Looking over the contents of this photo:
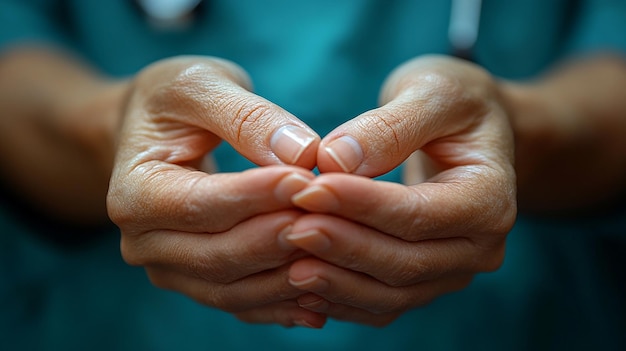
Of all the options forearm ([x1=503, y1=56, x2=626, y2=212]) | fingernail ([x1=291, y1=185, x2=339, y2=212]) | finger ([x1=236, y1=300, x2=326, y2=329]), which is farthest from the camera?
forearm ([x1=503, y1=56, x2=626, y2=212])

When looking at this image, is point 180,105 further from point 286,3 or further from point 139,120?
point 286,3

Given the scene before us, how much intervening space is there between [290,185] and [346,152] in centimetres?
5

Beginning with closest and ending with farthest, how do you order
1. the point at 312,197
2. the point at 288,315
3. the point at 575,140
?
1. the point at 312,197
2. the point at 288,315
3. the point at 575,140

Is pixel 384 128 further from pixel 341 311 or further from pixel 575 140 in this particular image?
pixel 575 140

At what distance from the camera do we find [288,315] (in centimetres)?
48

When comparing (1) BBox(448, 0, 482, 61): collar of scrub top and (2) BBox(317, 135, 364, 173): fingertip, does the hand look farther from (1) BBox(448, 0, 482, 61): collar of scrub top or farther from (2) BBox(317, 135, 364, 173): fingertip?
(1) BBox(448, 0, 482, 61): collar of scrub top

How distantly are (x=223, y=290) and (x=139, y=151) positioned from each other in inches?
5.3

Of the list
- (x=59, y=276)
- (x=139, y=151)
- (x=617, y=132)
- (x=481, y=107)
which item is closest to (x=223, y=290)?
(x=139, y=151)

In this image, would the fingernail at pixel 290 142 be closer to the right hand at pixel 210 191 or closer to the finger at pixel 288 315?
the right hand at pixel 210 191

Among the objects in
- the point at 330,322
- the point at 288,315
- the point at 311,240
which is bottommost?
the point at 330,322

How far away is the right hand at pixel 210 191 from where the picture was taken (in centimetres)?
40

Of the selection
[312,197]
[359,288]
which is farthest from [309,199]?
[359,288]

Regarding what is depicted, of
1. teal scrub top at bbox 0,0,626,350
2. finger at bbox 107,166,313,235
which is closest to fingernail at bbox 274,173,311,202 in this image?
finger at bbox 107,166,313,235

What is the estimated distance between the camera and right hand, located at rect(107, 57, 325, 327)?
1.30 ft
